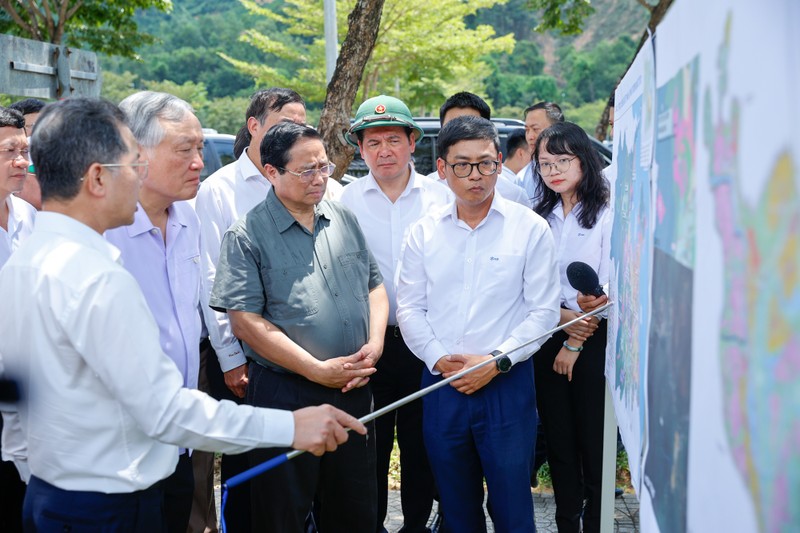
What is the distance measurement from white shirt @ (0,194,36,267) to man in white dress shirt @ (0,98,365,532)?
50.8 inches

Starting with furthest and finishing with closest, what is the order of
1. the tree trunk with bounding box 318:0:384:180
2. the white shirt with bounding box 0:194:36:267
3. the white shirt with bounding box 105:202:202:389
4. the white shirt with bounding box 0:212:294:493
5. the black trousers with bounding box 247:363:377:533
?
the tree trunk with bounding box 318:0:384:180 → the white shirt with bounding box 0:194:36:267 → the black trousers with bounding box 247:363:377:533 → the white shirt with bounding box 105:202:202:389 → the white shirt with bounding box 0:212:294:493

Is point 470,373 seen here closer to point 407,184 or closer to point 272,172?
point 272,172

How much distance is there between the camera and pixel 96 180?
1936 millimetres

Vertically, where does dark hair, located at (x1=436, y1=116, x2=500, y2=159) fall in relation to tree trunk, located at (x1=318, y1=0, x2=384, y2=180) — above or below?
below

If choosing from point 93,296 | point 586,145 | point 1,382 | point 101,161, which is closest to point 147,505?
point 1,382

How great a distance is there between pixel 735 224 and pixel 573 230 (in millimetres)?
2482

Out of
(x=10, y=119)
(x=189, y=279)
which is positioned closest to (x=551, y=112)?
(x=189, y=279)

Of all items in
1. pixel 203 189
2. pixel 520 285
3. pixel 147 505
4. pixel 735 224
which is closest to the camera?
pixel 735 224

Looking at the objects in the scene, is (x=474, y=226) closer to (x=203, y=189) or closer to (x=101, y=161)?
(x=203, y=189)

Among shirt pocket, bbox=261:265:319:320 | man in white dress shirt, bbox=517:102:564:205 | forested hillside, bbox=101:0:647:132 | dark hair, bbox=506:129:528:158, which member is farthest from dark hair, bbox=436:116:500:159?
forested hillside, bbox=101:0:647:132

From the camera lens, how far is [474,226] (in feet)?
10.3

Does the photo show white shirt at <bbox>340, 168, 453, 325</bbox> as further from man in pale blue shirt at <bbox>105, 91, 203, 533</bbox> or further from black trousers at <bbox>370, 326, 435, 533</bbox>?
man in pale blue shirt at <bbox>105, 91, 203, 533</bbox>

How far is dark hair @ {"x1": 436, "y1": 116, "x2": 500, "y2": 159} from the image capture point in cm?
312

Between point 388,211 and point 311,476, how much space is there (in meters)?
1.33
